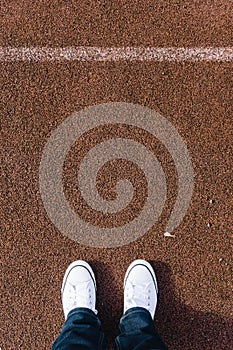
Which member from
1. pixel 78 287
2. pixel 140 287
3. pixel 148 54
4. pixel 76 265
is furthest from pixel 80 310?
pixel 148 54

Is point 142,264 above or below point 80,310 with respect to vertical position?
above

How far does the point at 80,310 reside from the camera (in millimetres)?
2404

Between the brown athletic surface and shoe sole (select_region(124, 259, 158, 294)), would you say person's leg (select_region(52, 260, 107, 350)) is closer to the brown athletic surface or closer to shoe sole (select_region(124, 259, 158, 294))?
the brown athletic surface

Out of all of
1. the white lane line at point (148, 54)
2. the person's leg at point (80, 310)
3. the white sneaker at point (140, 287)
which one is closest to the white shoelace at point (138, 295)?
the white sneaker at point (140, 287)

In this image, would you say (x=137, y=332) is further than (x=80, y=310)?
No

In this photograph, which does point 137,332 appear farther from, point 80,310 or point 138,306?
point 80,310

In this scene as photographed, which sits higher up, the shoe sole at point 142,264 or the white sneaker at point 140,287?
the shoe sole at point 142,264

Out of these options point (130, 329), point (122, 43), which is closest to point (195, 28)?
point (122, 43)

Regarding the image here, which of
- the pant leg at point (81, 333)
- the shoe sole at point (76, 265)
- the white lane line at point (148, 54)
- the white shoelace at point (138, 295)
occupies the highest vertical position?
the white lane line at point (148, 54)

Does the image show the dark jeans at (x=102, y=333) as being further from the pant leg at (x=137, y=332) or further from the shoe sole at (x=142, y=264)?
the shoe sole at (x=142, y=264)

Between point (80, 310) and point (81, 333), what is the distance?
16cm

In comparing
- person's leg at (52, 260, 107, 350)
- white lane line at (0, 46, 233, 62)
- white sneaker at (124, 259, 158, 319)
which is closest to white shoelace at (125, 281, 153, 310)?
white sneaker at (124, 259, 158, 319)

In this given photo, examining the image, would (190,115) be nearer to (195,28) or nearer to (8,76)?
(195,28)

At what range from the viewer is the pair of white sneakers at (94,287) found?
2.44 m
